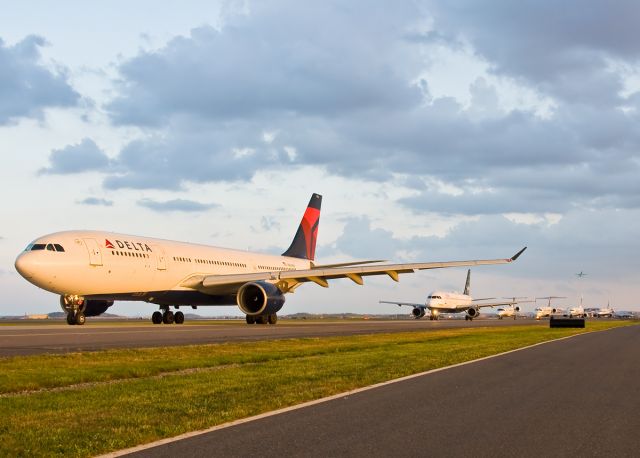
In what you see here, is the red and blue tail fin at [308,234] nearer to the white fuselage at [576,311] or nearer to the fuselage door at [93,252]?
the fuselage door at [93,252]

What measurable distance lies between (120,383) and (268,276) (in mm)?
29237

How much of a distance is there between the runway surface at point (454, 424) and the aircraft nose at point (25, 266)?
24.1 meters

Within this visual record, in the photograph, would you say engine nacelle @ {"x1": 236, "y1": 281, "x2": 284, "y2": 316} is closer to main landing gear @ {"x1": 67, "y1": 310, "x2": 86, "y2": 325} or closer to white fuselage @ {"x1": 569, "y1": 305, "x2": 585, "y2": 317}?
main landing gear @ {"x1": 67, "y1": 310, "x2": 86, "y2": 325}

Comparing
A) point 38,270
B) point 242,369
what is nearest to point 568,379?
point 242,369

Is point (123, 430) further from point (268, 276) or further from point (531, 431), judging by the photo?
point (268, 276)

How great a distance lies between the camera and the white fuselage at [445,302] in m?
78.9

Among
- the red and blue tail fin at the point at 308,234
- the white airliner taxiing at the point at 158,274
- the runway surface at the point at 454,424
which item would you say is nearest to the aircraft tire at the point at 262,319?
the white airliner taxiing at the point at 158,274

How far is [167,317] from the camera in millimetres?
43906

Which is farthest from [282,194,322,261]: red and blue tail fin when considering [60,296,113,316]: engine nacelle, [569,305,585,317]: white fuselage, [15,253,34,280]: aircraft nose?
[569,305,585,317]: white fuselage

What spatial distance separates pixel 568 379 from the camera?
1277cm

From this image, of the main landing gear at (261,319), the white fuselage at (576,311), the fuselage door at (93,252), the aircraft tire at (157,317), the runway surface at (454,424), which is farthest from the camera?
the white fuselage at (576,311)

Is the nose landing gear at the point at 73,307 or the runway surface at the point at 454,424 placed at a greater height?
the nose landing gear at the point at 73,307

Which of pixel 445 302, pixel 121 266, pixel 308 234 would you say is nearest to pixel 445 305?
pixel 445 302

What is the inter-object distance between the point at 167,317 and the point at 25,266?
13.7 metres
